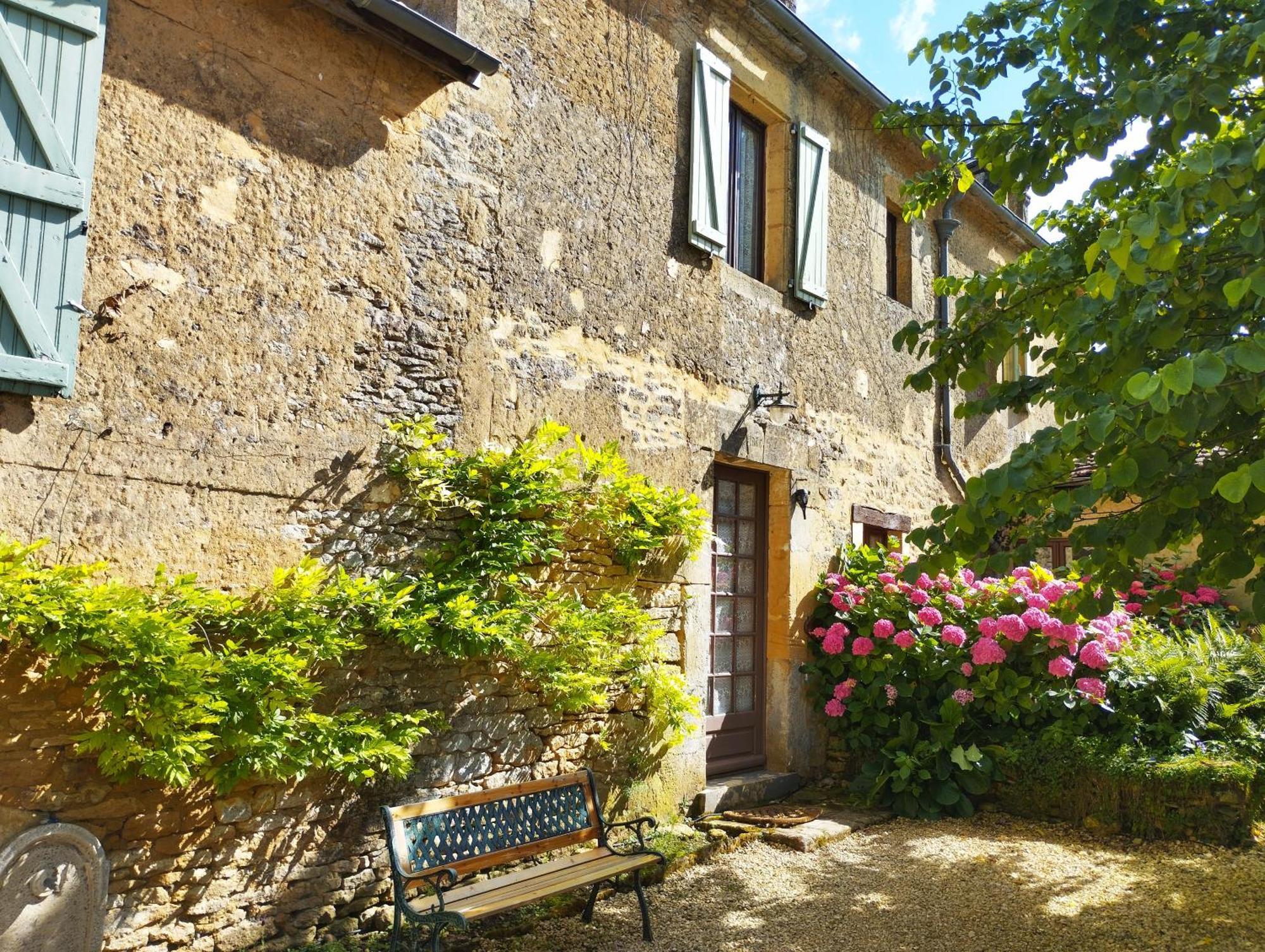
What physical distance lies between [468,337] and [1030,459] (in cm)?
266

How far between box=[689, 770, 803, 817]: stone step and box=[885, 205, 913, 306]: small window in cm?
462

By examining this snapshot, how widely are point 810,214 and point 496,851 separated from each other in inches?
201

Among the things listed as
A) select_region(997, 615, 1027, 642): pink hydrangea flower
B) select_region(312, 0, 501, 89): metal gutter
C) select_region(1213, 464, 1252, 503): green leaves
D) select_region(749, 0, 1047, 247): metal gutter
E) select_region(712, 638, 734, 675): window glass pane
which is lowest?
select_region(712, 638, 734, 675): window glass pane

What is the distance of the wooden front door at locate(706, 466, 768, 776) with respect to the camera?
21.3 feet

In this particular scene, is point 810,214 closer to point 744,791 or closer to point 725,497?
point 725,497

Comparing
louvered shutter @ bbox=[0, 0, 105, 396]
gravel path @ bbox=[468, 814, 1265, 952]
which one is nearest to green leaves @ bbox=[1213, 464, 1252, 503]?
gravel path @ bbox=[468, 814, 1265, 952]

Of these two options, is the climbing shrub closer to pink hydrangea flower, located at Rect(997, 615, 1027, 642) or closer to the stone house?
the stone house

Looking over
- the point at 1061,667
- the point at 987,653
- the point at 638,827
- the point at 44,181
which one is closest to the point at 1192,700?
the point at 1061,667

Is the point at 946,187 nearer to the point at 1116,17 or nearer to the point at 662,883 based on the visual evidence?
the point at 1116,17

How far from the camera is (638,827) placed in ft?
14.3

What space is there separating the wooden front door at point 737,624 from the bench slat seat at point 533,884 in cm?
216

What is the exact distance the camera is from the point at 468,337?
474 cm

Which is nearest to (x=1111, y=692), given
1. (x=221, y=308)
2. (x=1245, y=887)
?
(x=1245, y=887)

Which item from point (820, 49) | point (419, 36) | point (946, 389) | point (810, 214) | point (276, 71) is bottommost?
point (946, 389)
